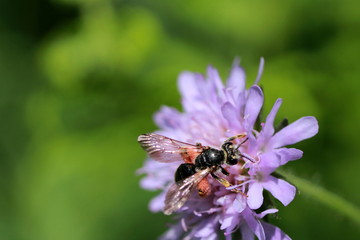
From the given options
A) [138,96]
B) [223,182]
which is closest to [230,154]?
[223,182]

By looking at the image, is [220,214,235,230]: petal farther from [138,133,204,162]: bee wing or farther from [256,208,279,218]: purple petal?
[138,133,204,162]: bee wing

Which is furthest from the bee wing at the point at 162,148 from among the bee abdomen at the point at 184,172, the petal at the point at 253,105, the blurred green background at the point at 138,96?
the blurred green background at the point at 138,96

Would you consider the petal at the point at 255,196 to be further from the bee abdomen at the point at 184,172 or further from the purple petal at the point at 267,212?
the bee abdomen at the point at 184,172

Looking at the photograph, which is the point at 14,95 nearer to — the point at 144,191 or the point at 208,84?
the point at 144,191

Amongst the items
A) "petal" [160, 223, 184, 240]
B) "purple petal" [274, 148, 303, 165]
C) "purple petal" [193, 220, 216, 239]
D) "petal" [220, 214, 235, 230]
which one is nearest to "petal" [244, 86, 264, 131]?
"purple petal" [274, 148, 303, 165]

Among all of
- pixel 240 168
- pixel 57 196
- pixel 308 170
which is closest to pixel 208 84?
pixel 240 168
